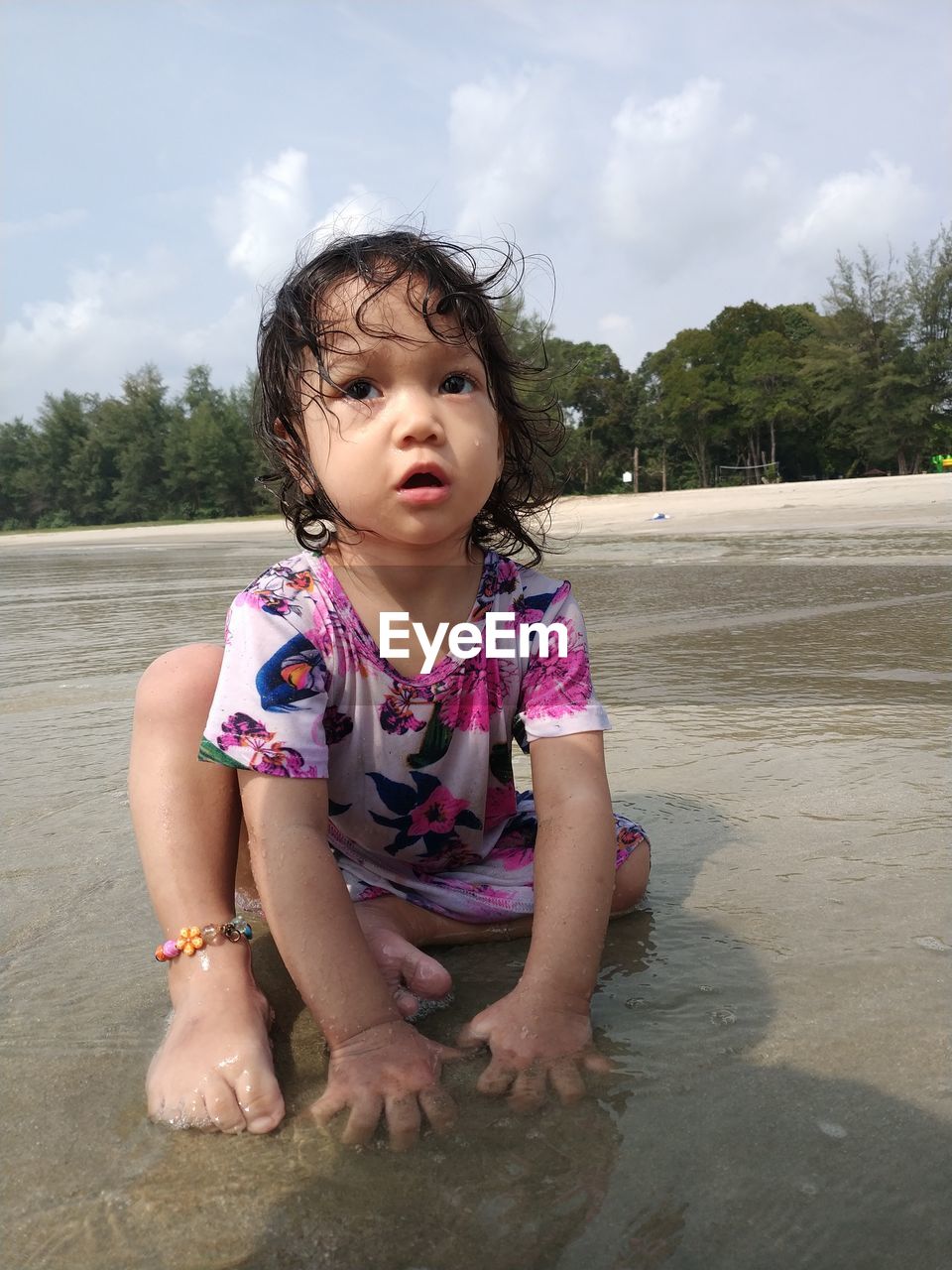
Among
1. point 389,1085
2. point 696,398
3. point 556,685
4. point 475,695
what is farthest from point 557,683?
point 696,398

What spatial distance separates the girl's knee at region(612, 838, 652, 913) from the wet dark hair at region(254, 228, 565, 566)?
522mm

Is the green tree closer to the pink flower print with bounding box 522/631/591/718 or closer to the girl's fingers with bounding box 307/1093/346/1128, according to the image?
the pink flower print with bounding box 522/631/591/718

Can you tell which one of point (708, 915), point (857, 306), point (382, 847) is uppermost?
point (857, 306)

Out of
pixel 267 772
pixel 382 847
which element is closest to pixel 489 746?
pixel 382 847

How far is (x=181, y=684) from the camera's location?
134cm

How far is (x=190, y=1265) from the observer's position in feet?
2.51

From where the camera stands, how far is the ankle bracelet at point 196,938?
4.00 ft

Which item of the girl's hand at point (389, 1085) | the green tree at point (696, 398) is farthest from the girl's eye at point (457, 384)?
the green tree at point (696, 398)

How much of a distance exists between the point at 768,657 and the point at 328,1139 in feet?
8.34

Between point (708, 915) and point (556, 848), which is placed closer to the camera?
point (556, 848)

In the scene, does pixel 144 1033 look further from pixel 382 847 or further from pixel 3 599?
pixel 3 599

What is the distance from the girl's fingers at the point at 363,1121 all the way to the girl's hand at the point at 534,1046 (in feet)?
0.34

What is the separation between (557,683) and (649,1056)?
0.52 metres

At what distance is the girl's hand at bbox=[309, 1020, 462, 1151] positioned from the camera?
3.10 ft
